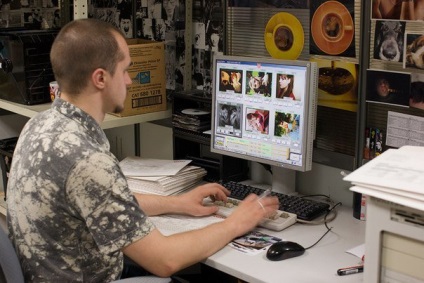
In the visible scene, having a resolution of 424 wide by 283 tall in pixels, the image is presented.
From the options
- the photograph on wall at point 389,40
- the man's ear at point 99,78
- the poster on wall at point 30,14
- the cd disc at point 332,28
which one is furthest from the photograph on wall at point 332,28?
the poster on wall at point 30,14

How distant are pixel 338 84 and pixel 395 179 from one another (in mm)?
904

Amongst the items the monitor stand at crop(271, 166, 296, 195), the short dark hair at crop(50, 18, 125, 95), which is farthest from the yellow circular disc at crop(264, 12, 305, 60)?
the short dark hair at crop(50, 18, 125, 95)

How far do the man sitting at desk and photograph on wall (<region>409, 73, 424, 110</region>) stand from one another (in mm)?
730

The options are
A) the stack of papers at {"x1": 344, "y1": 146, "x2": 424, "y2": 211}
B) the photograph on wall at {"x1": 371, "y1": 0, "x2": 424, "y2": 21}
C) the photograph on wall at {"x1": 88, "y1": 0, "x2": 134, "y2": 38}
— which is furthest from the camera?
the photograph on wall at {"x1": 88, "y1": 0, "x2": 134, "y2": 38}

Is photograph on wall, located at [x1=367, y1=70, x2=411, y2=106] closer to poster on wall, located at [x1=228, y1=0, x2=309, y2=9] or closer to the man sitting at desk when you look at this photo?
poster on wall, located at [x1=228, y1=0, x2=309, y2=9]

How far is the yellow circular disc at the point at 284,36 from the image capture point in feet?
7.07

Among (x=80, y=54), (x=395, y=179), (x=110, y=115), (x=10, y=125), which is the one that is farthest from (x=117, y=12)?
(x=395, y=179)

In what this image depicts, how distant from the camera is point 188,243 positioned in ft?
5.24

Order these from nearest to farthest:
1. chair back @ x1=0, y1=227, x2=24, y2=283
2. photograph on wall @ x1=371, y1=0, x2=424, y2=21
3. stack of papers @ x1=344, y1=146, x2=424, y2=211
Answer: stack of papers @ x1=344, y1=146, x2=424, y2=211, chair back @ x1=0, y1=227, x2=24, y2=283, photograph on wall @ x1=371, y1=0, x2=424, y2=21

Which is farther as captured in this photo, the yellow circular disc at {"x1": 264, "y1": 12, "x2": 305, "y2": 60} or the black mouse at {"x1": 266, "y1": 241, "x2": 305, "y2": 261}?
the yellow circular disc at {"x1": 264, "y1": 12, "x2": 305, "y2": 60}

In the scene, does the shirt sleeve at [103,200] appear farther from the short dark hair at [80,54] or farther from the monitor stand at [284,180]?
the monitor stand at [284,180]

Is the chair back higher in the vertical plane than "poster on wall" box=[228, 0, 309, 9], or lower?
lower

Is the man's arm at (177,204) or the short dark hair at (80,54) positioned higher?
the short dark hair at (80,54)

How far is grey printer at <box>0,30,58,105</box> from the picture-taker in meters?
2.53
